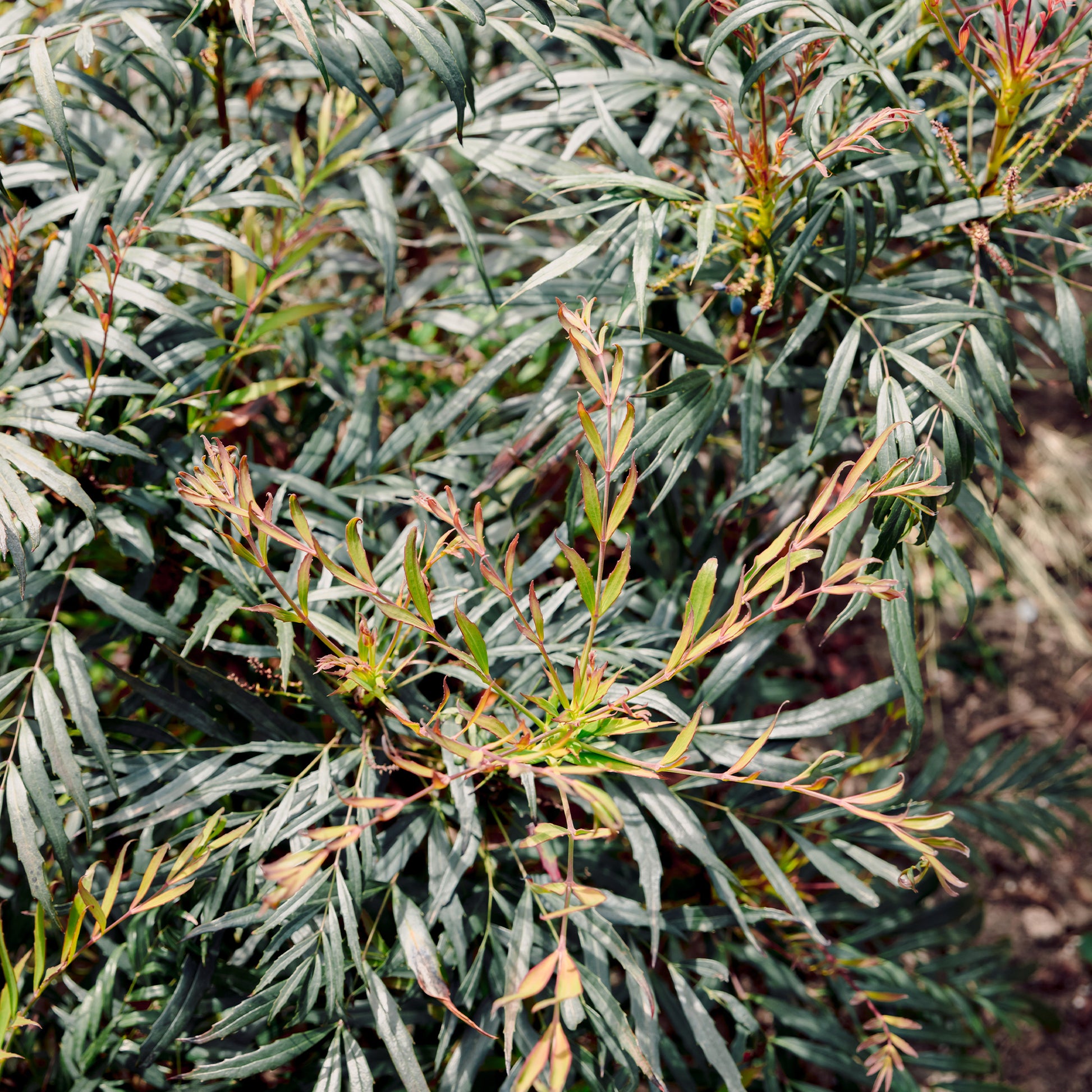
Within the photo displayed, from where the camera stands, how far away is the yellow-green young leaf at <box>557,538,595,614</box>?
23.9 inches

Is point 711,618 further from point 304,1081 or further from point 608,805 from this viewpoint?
point 304,1081

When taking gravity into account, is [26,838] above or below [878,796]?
below

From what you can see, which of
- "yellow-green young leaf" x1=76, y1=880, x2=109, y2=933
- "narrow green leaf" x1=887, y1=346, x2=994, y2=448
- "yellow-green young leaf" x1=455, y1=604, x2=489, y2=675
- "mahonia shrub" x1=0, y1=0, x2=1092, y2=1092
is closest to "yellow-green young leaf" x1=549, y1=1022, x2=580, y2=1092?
"mahonia shrub" x1=0, y1=0, x2=1092, y2=1092

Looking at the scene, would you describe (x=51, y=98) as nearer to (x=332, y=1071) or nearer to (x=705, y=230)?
(x=705, y=230)

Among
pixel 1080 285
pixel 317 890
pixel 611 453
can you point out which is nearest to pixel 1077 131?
pixel 1080 285

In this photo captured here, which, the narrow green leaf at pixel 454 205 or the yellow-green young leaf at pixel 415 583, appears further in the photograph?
the narrow green leaf at pixel 454 205

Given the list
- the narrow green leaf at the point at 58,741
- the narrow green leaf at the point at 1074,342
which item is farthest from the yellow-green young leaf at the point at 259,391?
the narrow green leaf at the point at 1074,342

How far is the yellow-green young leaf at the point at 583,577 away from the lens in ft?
1.99

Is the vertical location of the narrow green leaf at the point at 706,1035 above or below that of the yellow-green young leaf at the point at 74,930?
below

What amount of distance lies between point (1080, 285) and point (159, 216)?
95cm

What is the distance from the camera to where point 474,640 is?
0.66 metres

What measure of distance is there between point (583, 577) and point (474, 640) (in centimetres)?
10

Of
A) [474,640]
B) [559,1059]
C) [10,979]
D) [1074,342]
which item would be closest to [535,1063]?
[559,1059]

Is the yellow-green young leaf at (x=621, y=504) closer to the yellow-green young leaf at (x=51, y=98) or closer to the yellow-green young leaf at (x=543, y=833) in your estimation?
the yellow-green young leaf at (x=543, y=833)
